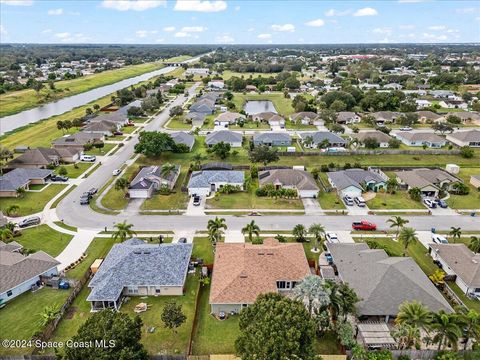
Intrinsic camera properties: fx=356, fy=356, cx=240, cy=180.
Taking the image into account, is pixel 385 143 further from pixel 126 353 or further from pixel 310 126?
pixel 126 353

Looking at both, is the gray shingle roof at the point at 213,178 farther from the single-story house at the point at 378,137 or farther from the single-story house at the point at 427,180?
the single-story house at the point at 378,137

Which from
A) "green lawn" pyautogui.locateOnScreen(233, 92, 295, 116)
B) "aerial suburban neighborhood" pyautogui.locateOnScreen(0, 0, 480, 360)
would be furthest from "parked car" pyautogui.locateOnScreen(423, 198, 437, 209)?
"green lawn" pyautogui.locateOnScreen(233, 92, 295, 116)

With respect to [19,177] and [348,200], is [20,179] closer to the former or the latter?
[19,177]

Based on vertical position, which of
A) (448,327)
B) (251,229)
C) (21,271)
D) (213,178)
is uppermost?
(448,327)

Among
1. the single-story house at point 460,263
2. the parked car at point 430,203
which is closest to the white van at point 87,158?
the parked car at point 430,203

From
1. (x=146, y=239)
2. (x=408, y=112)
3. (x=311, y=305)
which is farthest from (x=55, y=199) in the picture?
(x=408, y=112)

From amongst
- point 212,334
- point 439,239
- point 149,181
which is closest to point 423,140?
point 439,239
